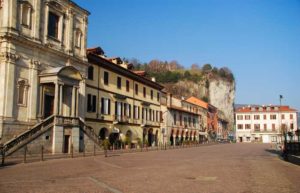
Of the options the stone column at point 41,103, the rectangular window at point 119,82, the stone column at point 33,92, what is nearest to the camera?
the stone column at point 33,92

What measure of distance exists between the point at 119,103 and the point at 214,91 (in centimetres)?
10272

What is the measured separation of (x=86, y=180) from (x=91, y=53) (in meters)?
28.6

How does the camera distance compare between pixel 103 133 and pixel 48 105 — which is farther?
pixel 103 133

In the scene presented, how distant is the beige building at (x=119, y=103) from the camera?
41.2 m

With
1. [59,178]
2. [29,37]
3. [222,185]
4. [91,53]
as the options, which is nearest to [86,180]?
[59,178]

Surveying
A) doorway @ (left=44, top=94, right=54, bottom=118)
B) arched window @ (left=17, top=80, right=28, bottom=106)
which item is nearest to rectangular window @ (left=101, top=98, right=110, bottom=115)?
doorway @ (left=44, top=94, right=54, bottom=118)

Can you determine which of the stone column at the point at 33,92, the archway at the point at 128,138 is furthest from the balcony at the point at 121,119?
the stone column at the point at 33,92

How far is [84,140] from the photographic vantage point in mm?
34719

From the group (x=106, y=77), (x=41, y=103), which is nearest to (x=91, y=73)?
(x=106, y=77)

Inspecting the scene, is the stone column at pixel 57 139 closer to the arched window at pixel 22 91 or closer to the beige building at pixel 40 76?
the beige building at pixel 40 76

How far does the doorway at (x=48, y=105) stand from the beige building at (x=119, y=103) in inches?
247

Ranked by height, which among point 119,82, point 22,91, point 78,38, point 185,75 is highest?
point 185,75

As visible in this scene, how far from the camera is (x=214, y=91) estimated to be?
145 metres

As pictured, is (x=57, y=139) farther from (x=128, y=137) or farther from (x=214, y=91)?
(x=214, y=91)
